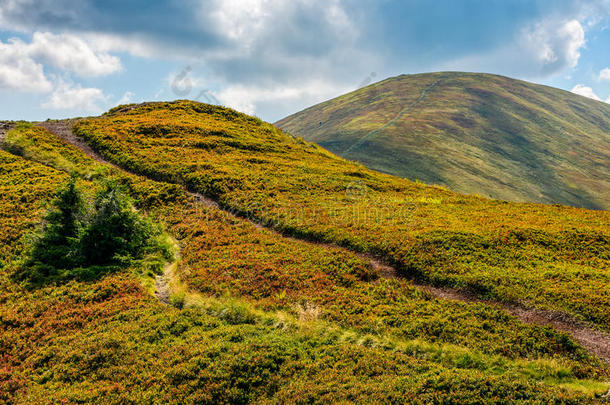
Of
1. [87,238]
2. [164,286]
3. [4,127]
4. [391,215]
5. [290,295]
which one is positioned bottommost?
[164,286]

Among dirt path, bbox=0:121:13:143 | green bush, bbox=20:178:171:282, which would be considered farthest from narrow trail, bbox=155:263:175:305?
dirt path, bbox=0:121:13:143

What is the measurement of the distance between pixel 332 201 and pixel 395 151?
137109 mm

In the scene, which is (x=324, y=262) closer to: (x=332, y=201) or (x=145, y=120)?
(x=332, y=201)

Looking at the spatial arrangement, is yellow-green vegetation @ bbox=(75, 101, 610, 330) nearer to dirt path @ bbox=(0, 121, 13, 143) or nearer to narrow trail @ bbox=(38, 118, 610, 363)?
narrow trail @ bbox=(38, 118, 610, 363)

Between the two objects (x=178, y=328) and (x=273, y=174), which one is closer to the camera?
(x=178, y=328)

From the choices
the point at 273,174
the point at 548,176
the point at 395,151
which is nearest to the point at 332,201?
the point at 273,174

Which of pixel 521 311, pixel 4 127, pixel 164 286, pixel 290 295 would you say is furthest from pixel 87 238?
pixel 4 127

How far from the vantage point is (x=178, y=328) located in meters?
16.2

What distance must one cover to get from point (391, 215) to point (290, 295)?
16.1 m

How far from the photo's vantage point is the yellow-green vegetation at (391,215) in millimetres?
19719

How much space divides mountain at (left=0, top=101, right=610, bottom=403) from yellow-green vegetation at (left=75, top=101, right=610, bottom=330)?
19cm

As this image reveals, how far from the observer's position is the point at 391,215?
31.7m

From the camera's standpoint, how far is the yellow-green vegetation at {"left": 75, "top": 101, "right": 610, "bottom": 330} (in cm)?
1972

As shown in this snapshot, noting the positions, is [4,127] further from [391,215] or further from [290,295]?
[391,215]
